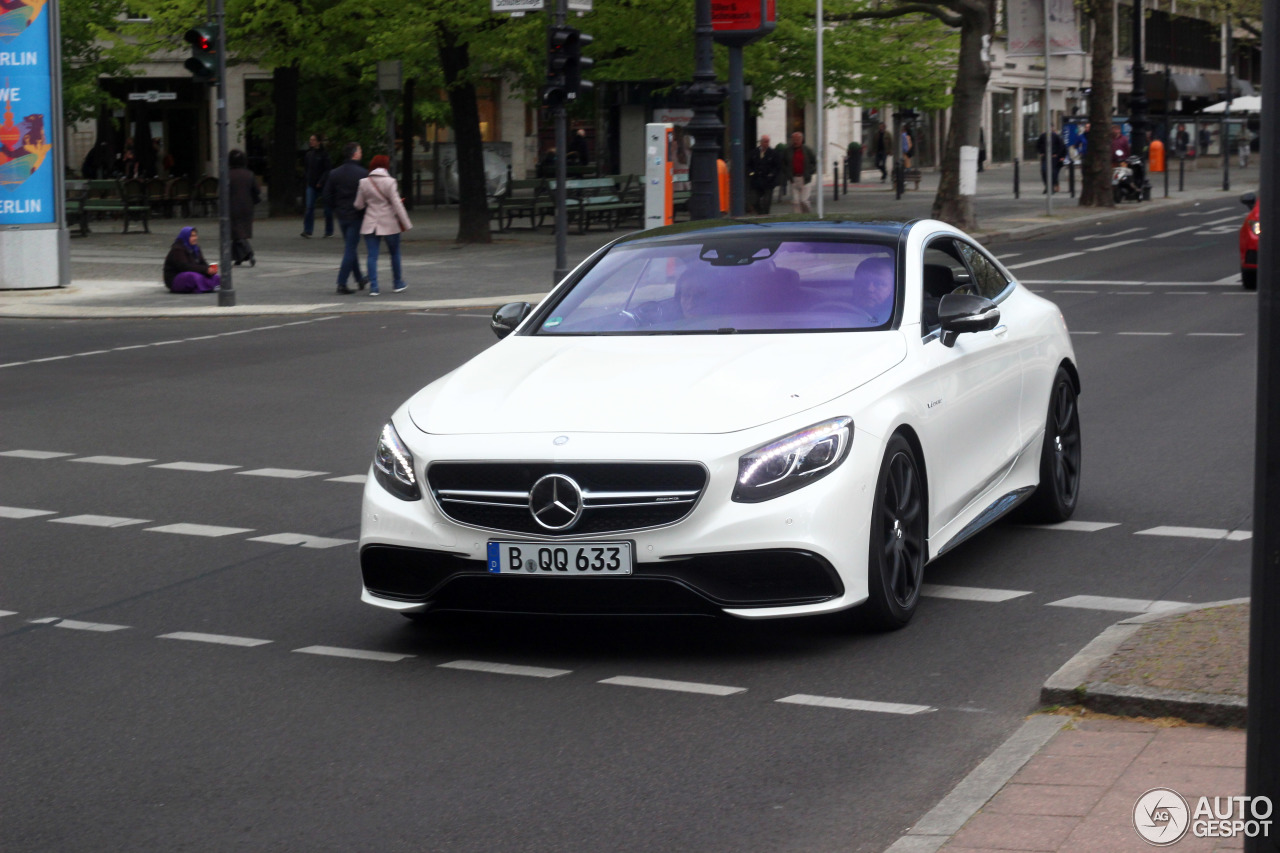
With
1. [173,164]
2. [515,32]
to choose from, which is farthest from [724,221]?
[173,164]

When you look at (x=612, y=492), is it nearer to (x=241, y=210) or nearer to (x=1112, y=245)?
(x=241, y=210)

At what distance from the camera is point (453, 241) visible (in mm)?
35000

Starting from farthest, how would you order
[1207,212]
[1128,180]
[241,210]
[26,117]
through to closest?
[1128,180]
[1207,212]
[241,210]
[26,117]

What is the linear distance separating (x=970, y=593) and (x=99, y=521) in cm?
439

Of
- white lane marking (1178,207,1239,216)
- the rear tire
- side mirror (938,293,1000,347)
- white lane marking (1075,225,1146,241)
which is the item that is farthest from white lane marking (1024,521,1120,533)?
white lane marking (1178,207,1239,216)

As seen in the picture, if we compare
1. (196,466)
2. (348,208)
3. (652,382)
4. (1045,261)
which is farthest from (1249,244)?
(652,382)

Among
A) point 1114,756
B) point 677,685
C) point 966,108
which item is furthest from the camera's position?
point 966,108

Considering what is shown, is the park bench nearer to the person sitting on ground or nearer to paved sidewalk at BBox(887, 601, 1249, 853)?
the person sitting on ground

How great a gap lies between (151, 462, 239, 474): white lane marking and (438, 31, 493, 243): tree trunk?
21620 mm

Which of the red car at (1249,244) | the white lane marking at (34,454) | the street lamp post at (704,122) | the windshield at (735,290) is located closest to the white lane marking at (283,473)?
the white lane marking at (34,454)

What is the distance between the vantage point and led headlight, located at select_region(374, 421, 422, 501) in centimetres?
638

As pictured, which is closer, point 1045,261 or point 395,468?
point 395,468

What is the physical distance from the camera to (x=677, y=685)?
6.04m

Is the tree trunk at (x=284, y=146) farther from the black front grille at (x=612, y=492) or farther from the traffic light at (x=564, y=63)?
the black front grille at (x=612, y=492)
